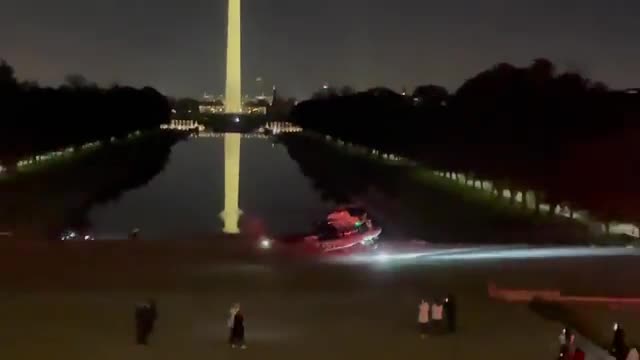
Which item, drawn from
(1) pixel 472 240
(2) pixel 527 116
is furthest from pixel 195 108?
(1) pixel 472 240

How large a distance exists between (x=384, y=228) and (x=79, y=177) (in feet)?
61.8

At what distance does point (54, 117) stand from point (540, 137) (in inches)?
1433

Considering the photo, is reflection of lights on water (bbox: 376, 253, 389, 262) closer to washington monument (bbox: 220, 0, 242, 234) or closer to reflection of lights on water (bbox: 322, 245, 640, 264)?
reflection of lights on water (bbox: 322, 245, 640, 264)

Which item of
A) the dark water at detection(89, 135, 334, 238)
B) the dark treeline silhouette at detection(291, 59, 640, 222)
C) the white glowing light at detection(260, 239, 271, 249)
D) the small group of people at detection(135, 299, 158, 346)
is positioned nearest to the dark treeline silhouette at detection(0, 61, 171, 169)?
the dark water at detection(89, 135, 334, 238)

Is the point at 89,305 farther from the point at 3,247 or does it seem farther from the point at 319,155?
the point at 319,155

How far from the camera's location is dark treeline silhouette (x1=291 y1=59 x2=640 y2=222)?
108 ft

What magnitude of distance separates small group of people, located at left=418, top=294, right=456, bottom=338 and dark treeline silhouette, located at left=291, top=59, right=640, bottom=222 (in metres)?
16.3

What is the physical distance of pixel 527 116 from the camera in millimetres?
43906

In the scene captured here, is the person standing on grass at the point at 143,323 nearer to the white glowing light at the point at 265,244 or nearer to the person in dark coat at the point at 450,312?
the person in dark coat at the point at 450,312

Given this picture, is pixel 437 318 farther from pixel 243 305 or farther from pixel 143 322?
pixel 143 322

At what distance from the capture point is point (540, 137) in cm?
4034

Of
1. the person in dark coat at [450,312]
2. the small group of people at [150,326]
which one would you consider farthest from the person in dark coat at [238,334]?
the person in dark coat at [450,312]

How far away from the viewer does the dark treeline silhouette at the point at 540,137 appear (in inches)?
1299

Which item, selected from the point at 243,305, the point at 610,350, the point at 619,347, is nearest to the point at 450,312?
the point at 610,350
